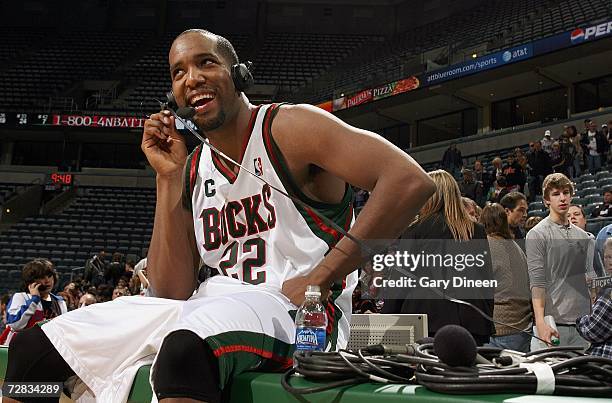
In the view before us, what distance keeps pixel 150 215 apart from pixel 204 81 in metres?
17.6

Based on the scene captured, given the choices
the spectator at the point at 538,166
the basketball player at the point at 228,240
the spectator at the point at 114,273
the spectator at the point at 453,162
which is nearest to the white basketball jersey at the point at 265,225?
the basketball player at the point at 228,240

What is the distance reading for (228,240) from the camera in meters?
1.83

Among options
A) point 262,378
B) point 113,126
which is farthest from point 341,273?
point 113,126

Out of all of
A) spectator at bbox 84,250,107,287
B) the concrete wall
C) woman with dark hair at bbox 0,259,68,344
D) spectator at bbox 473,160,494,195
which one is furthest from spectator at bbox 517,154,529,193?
spectator at bbox 84,250,107,287

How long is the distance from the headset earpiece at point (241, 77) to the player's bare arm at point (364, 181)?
347mm

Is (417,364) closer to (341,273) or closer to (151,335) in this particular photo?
(341,273)

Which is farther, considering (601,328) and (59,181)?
(59,181)

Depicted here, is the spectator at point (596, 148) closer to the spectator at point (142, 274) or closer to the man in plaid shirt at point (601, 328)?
the spectator at point (142, 274)

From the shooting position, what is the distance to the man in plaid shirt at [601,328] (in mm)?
2422

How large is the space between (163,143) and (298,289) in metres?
0.79

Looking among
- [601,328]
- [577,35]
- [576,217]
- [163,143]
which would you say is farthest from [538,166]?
[163,143]

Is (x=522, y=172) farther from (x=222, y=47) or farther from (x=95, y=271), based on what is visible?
(x=222, y=47)

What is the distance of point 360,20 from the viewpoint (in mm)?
23531

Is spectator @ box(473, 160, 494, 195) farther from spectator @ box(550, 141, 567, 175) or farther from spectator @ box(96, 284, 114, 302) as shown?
spectator @ box(96, 284, 114, 302)
